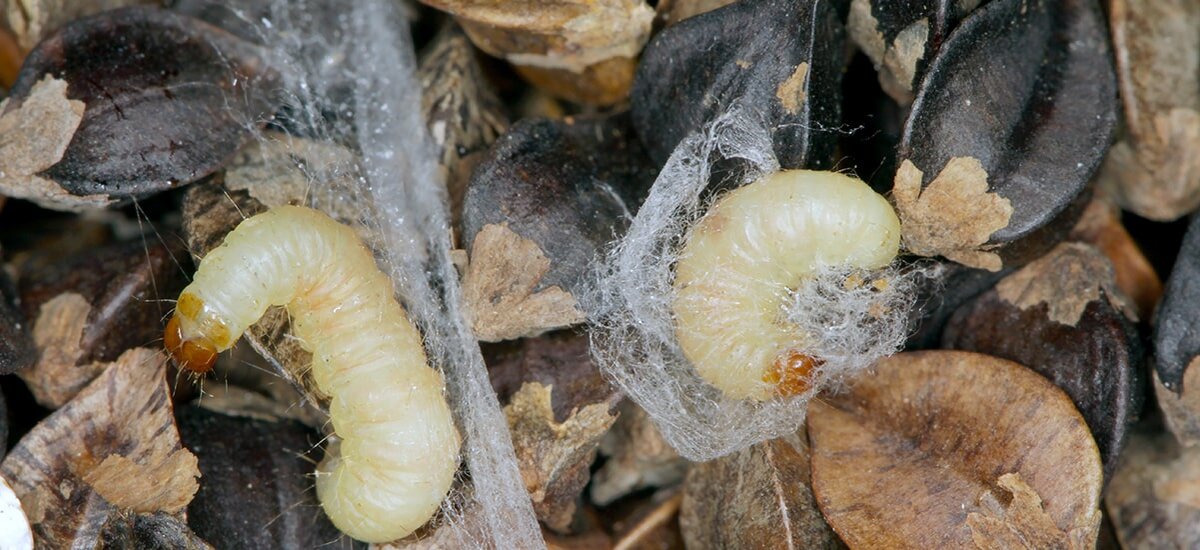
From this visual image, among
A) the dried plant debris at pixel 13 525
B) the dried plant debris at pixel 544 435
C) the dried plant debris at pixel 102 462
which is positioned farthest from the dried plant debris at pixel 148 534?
the dried plant debris at pixel 544 435

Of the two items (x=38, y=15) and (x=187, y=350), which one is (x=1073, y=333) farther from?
(x=38, y=15)

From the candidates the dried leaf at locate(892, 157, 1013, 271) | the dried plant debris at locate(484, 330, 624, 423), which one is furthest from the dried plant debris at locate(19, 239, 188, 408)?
the dried leaf at locate(892, 157, 1013, 271)

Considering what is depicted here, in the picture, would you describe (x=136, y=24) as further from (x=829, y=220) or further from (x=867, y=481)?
(x=867, y=481)

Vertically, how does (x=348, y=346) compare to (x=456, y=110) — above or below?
below

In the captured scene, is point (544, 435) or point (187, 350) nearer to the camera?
point (187, 350)

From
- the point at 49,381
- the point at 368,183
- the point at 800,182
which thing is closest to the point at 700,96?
the point at 800,182

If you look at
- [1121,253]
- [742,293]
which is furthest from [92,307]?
[1121,253]
